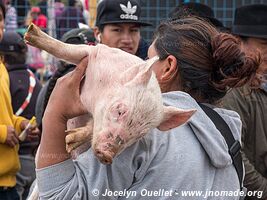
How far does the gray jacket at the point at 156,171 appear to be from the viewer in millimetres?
1885

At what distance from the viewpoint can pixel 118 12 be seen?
15.1ft

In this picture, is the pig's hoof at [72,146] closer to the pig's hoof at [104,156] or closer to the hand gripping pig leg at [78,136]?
the hand gripping pig leg at [78,136]

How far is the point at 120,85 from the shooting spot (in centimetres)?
177

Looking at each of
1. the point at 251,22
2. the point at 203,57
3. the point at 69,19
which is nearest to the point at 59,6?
the point at 69,19

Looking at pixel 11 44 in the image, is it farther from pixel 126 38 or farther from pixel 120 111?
pixel 120 111

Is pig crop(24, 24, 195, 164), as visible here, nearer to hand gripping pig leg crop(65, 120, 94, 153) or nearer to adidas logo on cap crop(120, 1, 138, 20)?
hand gripping pig leg crop(65, 120, 94, 153)

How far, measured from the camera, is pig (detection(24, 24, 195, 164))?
1.72 m

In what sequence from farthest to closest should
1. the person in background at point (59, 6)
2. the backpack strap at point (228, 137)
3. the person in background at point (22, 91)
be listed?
the person in background at point (59, 6) < the person in background at point (22, 91) < the backpack strap at point (228, 137)

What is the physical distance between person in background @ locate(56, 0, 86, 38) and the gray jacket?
6164mm

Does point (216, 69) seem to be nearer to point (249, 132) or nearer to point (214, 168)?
point (214, 168)

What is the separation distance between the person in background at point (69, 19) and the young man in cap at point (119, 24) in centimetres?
344

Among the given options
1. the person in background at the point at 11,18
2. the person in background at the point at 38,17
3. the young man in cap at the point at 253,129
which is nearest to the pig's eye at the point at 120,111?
the young man in cap at the point at 253,129

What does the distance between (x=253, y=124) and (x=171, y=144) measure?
64.9 inches

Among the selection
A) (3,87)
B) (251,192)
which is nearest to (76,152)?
(251,192)
